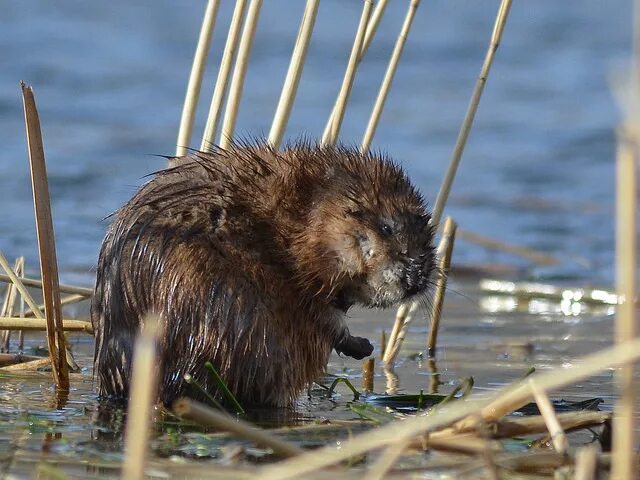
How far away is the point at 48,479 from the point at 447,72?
11.0m

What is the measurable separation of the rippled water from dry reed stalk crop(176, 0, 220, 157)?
0.91m

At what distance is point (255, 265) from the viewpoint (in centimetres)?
388

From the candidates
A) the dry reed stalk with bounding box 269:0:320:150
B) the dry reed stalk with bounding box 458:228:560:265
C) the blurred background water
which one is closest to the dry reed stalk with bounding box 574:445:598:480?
the dry reed stalk with bounding box 269:0:320:150

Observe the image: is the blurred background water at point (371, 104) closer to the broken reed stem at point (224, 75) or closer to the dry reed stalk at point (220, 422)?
the broken reed stem at point (224, 75)

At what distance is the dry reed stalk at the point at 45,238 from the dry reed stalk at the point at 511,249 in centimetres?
420

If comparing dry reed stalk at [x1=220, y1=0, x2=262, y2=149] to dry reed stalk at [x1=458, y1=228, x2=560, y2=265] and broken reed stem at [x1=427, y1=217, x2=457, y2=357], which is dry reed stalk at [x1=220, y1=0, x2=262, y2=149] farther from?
dry reed stalk at [x1=458, y1=228, x2=560, y2=265]

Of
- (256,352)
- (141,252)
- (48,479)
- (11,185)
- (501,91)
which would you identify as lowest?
(48,479)

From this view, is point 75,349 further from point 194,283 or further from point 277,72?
point 277,72

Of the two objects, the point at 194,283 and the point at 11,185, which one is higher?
the point at 11,185

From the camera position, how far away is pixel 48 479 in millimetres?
3119

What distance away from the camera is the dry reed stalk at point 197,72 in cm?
488

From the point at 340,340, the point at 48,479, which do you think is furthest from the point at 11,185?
the point at 48,479

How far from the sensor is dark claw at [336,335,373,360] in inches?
166

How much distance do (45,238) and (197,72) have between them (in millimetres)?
1188
